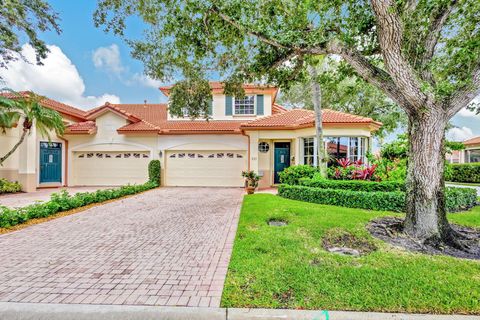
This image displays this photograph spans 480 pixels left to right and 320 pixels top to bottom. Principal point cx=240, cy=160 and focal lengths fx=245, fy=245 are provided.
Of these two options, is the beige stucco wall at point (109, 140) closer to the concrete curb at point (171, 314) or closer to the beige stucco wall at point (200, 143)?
the beige stucco wall at point (200, 143)

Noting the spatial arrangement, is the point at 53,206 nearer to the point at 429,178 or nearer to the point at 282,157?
the point at 429,178

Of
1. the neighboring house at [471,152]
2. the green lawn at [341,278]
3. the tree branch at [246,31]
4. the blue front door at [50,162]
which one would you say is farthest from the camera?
the neighboring house at [471,152]

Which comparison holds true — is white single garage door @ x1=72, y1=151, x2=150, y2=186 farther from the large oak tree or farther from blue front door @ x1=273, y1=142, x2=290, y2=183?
the large oak tree

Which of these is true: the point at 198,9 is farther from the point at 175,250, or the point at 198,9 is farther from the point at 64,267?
the point at 64,267

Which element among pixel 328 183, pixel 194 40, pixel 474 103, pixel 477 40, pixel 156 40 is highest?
pixel 156 40

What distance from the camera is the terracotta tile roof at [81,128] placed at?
49.9ft

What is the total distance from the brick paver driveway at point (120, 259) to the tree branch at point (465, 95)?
17.7 feet

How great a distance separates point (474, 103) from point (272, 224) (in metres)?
5.76

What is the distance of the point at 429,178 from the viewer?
511 cm

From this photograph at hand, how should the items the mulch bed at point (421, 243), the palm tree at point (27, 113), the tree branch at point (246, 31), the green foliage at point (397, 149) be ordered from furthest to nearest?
the green foliage at point (397, 149), the palm tree at point (27, 113), the tree branch at point (246, 31), the mulch bed at point (421, 243)

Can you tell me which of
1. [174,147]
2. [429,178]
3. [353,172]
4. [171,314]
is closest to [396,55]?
[429,178]

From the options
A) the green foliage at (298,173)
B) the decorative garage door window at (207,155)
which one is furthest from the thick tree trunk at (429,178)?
the decorative garage door window at (207,155)

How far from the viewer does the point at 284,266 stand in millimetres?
4004

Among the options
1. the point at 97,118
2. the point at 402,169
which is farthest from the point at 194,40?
the point at 97,118
